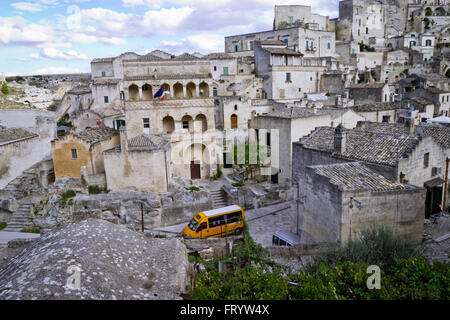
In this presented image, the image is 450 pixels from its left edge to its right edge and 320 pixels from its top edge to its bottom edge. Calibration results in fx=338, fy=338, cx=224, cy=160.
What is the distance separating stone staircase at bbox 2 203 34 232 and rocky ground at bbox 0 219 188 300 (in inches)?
620

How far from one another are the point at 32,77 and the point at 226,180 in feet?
185

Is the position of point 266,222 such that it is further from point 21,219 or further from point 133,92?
point 133,92

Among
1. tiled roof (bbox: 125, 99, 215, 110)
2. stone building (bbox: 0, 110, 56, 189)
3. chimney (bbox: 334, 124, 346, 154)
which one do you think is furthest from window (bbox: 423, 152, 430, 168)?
stone building (bbox: 0, 110, 56, 189)

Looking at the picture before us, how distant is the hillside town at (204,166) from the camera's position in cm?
884

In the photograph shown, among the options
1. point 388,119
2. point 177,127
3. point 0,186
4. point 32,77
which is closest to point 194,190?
point 177,127

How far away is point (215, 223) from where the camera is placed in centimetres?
1989

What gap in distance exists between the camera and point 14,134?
29.3m

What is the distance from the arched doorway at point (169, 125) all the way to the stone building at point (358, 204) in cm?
1891

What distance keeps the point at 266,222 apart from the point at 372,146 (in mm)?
8004

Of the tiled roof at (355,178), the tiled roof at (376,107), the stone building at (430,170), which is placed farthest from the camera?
the tiled roof at (376,107)

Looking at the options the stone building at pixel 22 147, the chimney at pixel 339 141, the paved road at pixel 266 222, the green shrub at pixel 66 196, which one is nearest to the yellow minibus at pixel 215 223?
the paved road at pixel 266 222

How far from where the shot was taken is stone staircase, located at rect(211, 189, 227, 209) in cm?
2641

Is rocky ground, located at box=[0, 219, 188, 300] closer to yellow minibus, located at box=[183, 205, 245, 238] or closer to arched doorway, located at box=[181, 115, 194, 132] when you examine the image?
yellow minibus, located at box=[183, 205, 245, 238]

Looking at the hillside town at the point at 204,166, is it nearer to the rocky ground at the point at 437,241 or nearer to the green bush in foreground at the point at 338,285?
the rocky ground at the point at 437,241
